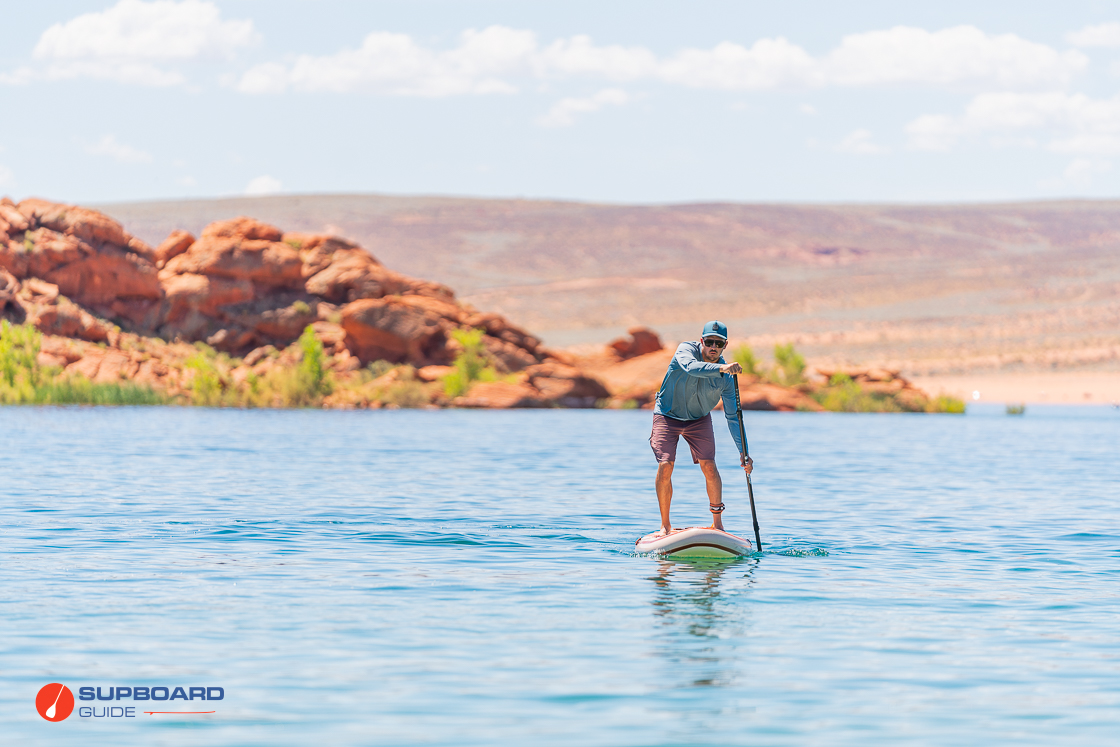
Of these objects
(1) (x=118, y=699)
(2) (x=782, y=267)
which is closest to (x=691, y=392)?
(1) (x=118, y=699)

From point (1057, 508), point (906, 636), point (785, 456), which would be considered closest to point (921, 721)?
point (906, 636)

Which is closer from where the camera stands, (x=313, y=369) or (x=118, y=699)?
(x=118, y=699)

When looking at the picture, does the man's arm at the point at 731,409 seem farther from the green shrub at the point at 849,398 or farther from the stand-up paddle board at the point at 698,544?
the green shrub at the point at 849,398

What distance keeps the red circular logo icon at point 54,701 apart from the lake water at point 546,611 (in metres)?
0.08

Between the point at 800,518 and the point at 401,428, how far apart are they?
21.9 metres

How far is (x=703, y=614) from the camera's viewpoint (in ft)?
35.2

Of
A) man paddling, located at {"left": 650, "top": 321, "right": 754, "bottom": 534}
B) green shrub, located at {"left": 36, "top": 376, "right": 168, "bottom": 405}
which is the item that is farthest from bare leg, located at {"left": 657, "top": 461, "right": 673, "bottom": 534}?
green shrub, located at {"left": 36, "top": 376, "right": 168, "bottom": 405}

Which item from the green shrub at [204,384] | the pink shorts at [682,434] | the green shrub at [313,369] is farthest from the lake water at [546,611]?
the green shrub at [313,369]

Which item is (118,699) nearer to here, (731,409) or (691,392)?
Result: (691,392)

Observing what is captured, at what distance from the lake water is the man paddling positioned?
2.89 feet

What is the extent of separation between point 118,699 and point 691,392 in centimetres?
673

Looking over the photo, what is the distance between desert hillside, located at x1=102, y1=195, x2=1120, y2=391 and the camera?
4190 inches

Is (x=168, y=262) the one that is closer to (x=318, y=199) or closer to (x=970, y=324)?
(x=970, y=324)

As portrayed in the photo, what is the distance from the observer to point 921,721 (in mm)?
7711
